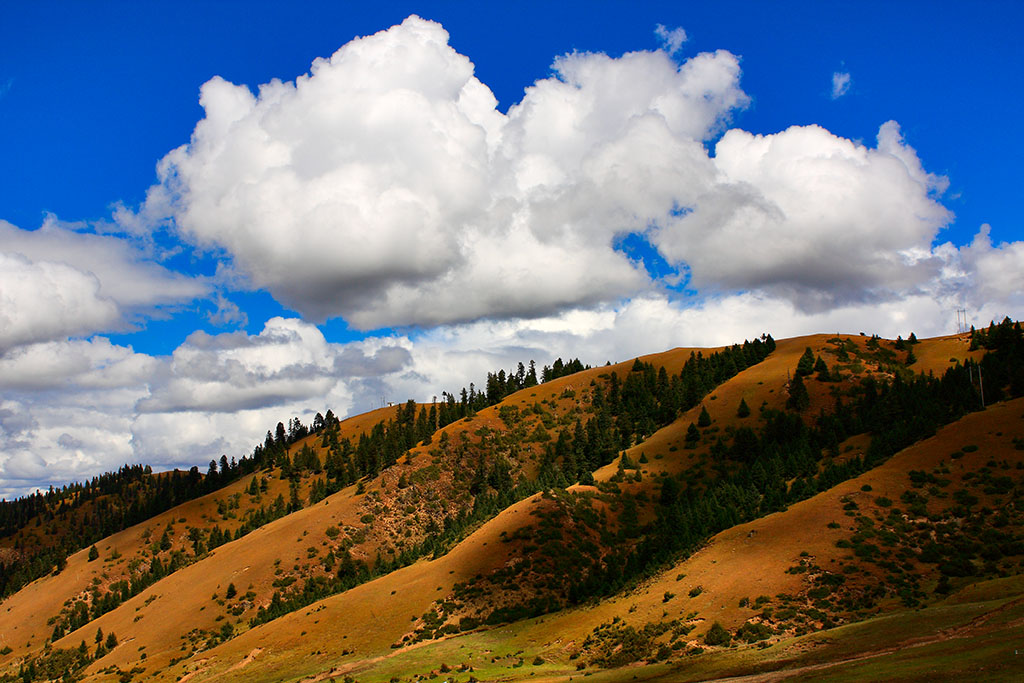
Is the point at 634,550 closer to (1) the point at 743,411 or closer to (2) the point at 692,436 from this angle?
(2) the point at 692,436

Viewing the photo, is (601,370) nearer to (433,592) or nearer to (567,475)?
(567,475)

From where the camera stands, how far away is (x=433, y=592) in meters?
79.5

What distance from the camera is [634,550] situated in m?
84.9

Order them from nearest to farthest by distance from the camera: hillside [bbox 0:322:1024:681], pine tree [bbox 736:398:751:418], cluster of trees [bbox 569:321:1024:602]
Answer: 1. hillside [bbox 0:322:1024:681]
2. cluster of trees [bbox 569:321:1024:602]
3. pine tree [bbox 736:398:751:418]

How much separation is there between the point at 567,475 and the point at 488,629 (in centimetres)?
4897

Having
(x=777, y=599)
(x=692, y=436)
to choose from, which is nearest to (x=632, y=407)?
(x=692, y=436)

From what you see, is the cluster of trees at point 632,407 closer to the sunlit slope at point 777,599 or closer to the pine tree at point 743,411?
the pine tree at point 743,411

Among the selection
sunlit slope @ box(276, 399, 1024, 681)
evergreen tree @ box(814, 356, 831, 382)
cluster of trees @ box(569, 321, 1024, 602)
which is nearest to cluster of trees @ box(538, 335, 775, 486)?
cluster of trees @ box(569, 321, 1024, 602)

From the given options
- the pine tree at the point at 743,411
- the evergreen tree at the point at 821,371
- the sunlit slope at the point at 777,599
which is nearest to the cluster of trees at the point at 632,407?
the pine tree at the point at 743,411

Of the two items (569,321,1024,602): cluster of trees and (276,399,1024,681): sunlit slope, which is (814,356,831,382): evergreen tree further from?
(276,399,1024,681): sunlit slope

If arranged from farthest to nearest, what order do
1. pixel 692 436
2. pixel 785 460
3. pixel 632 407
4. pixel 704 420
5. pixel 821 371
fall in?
pixel 632 407, pixel 821 371, pixel 704 420, pixel 692 436, pixel 785 460

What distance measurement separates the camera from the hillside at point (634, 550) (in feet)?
161

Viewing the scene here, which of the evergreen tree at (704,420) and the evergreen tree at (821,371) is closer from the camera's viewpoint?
the evergreen tree at (704,420)

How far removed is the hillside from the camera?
49062mm
